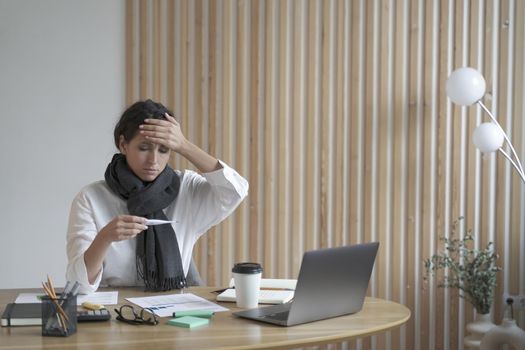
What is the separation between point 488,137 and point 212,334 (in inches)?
105

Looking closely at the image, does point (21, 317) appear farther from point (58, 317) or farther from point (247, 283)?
point (247, 283)

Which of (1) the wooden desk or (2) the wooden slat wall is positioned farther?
(2) the wooden slat wall

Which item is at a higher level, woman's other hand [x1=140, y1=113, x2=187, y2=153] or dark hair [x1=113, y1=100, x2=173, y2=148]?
dark hair [x1=113, y1=100, x2=173, y2=148]

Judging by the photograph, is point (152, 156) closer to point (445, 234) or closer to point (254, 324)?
point (254, 324)

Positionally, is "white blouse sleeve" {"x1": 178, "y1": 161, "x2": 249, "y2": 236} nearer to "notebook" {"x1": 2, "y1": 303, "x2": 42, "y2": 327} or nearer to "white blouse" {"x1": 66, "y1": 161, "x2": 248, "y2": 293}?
"white blouse" {"x1": 66, "y1": 161, "x2": 248, "y2": 293}

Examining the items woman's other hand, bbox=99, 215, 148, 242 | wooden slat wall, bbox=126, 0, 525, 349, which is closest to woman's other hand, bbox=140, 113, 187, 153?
woman's other hand, bbox=99, 215, 148, 242

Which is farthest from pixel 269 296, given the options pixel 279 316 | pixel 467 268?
pixel 467 268

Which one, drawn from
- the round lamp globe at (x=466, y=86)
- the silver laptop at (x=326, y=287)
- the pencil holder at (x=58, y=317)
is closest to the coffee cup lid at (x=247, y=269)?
the silver laptop at (x=326, y=287)

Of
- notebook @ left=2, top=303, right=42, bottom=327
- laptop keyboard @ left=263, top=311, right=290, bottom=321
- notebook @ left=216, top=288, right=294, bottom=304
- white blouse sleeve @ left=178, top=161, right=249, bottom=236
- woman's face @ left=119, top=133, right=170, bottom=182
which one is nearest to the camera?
notebook @ left=2, top=303, right=42, bottom=327

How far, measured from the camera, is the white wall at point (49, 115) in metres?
4.45

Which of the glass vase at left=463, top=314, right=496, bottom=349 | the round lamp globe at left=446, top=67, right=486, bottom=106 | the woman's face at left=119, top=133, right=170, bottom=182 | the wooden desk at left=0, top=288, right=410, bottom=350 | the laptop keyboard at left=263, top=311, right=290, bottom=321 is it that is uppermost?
the round lamp globe at left=446, top=67, right=486, bottom=106

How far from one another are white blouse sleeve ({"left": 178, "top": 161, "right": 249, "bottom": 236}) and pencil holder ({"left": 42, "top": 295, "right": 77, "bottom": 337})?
1.10 metres

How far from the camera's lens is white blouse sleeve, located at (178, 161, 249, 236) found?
9.82ft

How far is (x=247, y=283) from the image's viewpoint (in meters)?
2.32
